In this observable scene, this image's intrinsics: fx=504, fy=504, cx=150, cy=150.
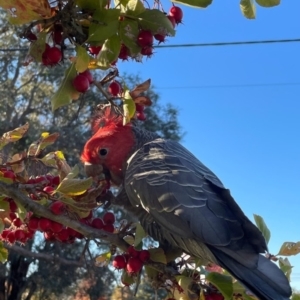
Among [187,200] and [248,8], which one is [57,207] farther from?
[248,8]

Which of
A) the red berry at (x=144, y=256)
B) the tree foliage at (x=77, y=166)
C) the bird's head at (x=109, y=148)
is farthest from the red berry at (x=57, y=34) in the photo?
the bird's head at (x=109, y=148)

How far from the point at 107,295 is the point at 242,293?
5882mm

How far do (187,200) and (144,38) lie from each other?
31 centimetres

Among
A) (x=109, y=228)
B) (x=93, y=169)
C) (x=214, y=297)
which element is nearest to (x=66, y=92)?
(x=109, y=228)

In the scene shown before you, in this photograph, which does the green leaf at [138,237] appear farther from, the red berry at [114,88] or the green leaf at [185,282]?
the red berry at [114,88]

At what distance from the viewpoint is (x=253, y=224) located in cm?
77

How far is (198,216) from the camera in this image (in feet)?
2.63

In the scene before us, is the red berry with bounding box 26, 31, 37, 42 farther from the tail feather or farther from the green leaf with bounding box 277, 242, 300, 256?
the green leaf with bounding box 277, 242, 300, 256

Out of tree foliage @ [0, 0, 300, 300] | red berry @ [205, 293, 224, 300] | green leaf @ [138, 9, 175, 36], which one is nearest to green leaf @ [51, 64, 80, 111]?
tree foliage @ [0, 0, 300, 300]

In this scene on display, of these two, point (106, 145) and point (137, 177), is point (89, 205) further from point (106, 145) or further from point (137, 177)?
point (106, 145)

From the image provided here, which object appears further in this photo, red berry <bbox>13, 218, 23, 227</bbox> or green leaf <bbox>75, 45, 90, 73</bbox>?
red berry <bbox>13, 218, 23, 227</bbox>

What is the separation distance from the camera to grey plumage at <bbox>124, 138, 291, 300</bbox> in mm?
688

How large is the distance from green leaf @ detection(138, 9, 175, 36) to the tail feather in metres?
0.33

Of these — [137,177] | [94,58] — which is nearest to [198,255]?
[137,177]
